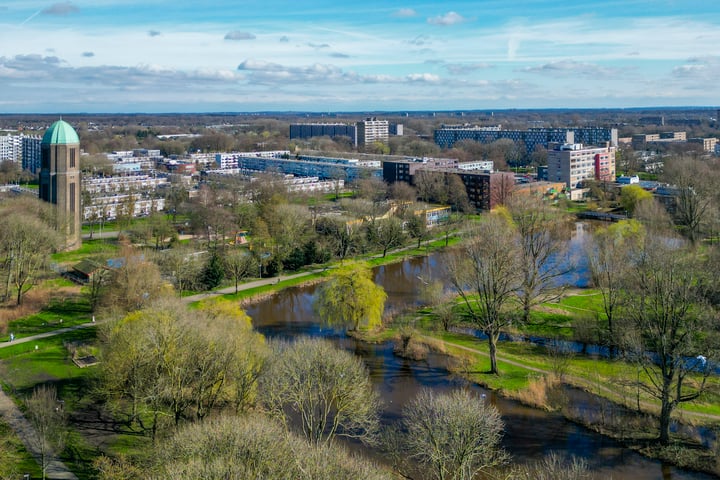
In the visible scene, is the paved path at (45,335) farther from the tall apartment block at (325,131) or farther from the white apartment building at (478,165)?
the tall apartment block at (325,131)

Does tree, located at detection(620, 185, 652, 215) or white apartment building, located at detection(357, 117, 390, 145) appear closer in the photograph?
tree, located at detection(620, 185, 652, 215)

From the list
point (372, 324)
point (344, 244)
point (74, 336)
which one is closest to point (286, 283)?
point (344, 244)

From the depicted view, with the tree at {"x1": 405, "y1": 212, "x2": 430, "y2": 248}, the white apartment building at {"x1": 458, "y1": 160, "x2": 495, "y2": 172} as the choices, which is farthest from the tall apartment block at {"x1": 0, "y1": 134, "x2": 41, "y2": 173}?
the tree at {"x1": 405, "y1": 212, "x2": 430, "y2": 248}

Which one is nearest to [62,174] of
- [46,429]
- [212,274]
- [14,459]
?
[212,274]

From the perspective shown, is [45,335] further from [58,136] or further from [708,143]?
[708,143]

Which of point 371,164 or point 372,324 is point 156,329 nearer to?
point 372,324

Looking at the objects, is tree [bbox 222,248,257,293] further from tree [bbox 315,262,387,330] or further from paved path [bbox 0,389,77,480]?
paved path [bbox 0,389,77,480]

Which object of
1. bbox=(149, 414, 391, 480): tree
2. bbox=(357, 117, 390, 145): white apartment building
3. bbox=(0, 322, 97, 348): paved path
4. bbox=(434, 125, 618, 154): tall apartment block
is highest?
bbox=(357, 117, 390, 145): white apartment building
